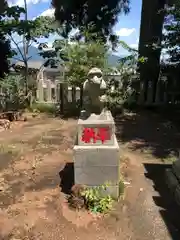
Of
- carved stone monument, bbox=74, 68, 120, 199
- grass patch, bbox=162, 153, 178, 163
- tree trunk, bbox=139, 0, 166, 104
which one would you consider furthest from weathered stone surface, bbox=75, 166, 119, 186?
tree trunk, bbox=139, 0, 166, 104

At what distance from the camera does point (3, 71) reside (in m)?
8.65

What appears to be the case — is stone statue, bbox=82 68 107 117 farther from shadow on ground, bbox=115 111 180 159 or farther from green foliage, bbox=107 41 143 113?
green foliage, bbox=107 41 143 113

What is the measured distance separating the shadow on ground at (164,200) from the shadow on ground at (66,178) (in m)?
1.08

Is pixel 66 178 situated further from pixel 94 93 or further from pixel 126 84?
pixel 126 84

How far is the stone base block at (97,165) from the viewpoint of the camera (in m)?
2.97

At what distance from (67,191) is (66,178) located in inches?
13.3

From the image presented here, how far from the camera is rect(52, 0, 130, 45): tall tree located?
34.9 feet

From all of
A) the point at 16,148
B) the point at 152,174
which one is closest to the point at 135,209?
the point at 152,174

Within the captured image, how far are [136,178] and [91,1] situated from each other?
Result: 9.02 m

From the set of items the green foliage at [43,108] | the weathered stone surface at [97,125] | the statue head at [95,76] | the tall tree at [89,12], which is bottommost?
the green foliage at [43,108]

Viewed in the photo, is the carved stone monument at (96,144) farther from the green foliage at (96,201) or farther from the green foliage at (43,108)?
the green foliage at (43,108)

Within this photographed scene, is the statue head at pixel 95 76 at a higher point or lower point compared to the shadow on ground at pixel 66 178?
higher

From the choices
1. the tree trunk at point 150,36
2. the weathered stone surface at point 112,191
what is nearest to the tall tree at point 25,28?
the tree trunk at point 150,36

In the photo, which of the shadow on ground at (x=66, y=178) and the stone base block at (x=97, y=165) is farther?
the shadow on ground at (x=66, y=178)
